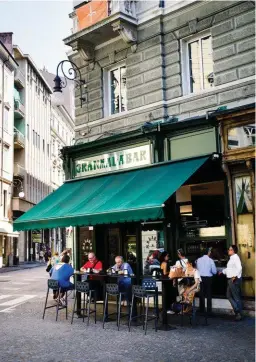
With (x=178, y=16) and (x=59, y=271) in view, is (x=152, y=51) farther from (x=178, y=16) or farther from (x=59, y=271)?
(x=59, y=271)

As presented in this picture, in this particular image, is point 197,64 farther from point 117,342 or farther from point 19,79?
point 19,79

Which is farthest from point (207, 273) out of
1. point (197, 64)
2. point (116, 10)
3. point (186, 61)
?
point (116, 10)

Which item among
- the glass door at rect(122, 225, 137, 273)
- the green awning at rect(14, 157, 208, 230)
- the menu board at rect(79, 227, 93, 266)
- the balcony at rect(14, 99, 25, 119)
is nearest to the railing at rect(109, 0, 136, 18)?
the green awning at rect(14, 157, 208, 230)

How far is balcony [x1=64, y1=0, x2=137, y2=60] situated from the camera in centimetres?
1395

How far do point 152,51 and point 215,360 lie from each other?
9.61 meters

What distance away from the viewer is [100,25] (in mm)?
14320

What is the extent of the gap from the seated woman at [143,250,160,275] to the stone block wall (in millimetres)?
3946

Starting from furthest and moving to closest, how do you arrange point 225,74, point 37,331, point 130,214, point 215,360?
point 225,74
point 130,214
point 37,331
point 215,360

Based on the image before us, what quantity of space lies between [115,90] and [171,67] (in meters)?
2.55

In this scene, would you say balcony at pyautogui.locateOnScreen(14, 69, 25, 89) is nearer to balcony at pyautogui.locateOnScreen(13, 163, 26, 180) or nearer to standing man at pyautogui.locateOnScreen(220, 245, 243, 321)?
balcony at pyautogui.locateOnScreen(13, 163, 26, 180)

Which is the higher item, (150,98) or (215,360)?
(150,98)

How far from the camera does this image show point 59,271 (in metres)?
11.8

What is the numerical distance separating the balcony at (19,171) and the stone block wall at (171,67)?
29321mm

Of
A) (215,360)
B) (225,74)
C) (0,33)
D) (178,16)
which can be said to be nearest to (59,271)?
(215,360)
